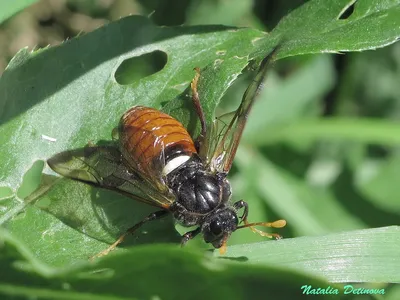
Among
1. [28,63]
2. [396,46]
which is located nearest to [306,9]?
[28,63]

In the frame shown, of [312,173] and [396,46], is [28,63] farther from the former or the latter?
[396,46]

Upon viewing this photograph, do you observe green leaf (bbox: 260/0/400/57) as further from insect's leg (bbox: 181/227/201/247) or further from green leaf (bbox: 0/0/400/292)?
insect's leg (bbox: 181/227/201/247)

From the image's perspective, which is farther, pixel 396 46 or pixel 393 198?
pixel 396 46

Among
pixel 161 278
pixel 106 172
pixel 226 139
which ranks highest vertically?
pixel 161 278

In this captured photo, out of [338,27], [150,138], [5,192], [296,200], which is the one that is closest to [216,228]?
[150,138]

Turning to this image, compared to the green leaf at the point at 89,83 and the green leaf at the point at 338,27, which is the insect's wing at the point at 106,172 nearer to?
the green leaf at the point at 89,83

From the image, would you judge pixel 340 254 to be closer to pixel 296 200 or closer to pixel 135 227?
pixel 135 227

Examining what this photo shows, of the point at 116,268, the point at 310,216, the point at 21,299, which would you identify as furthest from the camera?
the point at 310,216

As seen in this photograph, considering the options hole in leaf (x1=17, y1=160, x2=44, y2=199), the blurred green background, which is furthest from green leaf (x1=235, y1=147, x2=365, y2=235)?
hole in leaf (x1=17, y1=160, x2=44, y2=199)
